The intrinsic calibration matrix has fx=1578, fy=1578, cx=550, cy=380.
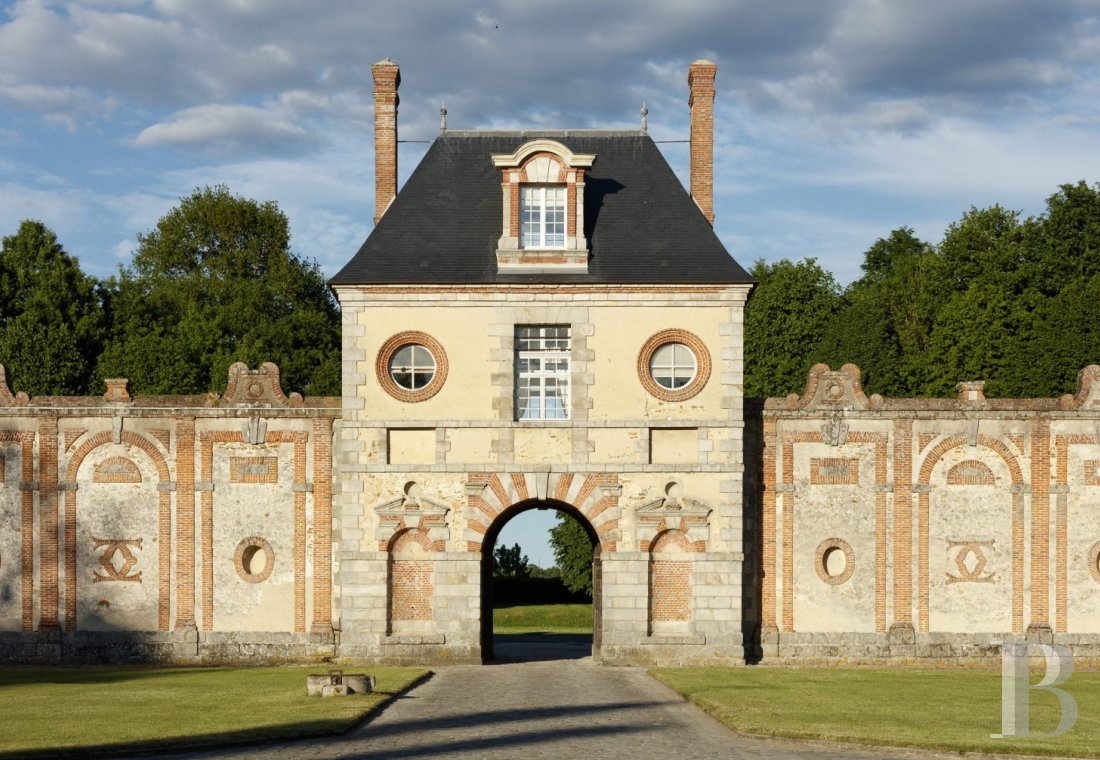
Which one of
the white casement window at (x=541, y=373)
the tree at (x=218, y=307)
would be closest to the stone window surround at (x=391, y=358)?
the white casement window at (x=541, y=373)

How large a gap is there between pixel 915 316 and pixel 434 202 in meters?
32.0

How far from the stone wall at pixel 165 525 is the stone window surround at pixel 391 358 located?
178cm

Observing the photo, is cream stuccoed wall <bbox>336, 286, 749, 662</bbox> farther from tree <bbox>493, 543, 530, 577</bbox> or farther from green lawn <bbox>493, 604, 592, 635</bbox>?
tree <bbox>493, 543, 530, 577</bbox>

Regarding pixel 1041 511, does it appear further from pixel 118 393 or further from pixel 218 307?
pixel 218 307

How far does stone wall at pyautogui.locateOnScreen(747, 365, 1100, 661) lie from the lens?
3403cm

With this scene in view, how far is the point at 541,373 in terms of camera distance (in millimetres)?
32688

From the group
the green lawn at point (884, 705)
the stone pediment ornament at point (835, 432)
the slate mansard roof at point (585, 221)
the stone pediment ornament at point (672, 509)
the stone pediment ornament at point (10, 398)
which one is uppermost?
the slate mansard roof at point (585, 221)

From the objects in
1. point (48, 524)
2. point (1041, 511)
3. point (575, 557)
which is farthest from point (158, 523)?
point (575, 557)

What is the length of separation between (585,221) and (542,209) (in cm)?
114

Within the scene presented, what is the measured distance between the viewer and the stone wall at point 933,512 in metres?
34.0

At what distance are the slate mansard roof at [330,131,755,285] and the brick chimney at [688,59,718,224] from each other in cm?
71

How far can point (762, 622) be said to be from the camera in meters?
33.9

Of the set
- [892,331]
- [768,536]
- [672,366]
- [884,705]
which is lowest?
[884,705]

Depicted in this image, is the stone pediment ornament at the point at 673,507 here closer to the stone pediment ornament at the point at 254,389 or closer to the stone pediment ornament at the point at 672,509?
the stone pediment ornament at the point at 672,509
